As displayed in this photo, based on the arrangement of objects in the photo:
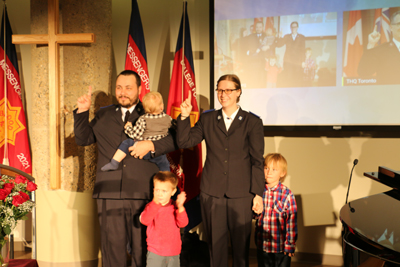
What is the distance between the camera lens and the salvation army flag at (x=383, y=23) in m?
3.22

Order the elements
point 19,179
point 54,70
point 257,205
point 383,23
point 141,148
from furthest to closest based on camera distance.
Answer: point 383,23 → point 54,70 → point 141,148 → point 257,205 → point 19,179

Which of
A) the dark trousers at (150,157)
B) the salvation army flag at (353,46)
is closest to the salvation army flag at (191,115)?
the dark trousers at (150,157)

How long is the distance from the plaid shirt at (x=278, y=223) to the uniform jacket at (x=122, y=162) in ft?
2.79

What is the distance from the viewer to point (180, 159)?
3.59 metres

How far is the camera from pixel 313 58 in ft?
11.2

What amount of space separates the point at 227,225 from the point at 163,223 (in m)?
0.45

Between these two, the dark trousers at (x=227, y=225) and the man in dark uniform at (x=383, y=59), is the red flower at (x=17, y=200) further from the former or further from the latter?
the man in dark uniform at (x=383, y=59)

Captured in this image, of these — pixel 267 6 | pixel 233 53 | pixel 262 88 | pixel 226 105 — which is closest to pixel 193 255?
pixel 226 105

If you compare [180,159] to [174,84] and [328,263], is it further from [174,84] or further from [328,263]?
[328,263]

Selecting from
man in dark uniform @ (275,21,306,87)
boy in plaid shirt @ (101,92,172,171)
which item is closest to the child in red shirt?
boy in plaid shirt @ (101,92,172,171)

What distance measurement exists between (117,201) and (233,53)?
1.84 metres

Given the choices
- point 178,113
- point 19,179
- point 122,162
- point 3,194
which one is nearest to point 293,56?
point 178,113

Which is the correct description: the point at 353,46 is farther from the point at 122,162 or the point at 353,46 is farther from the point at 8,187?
the point at 8,187

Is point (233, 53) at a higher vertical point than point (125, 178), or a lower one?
higher
